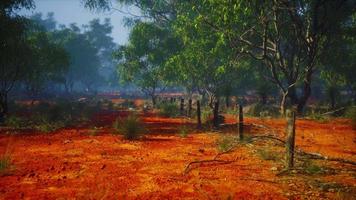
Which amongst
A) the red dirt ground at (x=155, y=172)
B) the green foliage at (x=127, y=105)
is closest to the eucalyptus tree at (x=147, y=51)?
the green foliage at (x=127, y=105)

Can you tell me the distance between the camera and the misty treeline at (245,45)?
19.0 m

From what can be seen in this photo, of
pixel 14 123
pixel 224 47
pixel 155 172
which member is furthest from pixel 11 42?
pixel 155 172

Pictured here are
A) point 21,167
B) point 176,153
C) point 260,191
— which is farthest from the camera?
point 176,153

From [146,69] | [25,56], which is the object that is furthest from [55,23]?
[25,56]

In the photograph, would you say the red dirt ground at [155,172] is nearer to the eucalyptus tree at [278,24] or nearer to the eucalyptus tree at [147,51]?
the eucalyptus tree at [278,24]

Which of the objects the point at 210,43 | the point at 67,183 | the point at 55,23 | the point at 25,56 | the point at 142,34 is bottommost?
the point at 67,183

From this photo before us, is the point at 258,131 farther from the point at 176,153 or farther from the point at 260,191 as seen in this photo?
the point at 260,191

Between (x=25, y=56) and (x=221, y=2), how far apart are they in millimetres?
14109

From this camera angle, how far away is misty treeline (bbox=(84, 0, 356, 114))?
19.0 m

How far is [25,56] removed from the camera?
23828 mm

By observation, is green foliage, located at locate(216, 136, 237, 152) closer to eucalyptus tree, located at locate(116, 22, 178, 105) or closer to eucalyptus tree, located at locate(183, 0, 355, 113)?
eucalyptus tree, located at locate(183, 0, 355, 113)

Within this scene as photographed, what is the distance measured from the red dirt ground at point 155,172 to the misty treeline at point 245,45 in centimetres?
313

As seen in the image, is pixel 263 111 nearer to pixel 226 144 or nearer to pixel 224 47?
pixel 224 47

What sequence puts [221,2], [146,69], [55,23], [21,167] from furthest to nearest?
[55,23] < [146,69] < [221,2] < [21,167]
